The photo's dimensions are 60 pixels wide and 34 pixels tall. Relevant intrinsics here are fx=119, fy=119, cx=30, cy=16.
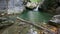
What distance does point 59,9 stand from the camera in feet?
50.0

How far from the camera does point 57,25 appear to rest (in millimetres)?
8344

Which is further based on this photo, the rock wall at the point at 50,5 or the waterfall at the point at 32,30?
the rock wall at the point at 50,5

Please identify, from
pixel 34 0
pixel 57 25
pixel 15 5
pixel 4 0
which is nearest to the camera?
pixel 57 25

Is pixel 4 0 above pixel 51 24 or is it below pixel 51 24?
above

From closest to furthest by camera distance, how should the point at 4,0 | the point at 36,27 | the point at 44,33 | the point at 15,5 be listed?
the point at 44,33, the point at 36,27, the point at 4,0, the point at 15,5

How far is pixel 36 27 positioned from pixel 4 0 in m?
8.77

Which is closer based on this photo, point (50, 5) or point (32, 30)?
point (32, 30)

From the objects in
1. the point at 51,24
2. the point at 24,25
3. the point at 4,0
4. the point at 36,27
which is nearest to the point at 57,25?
the point at 51,24

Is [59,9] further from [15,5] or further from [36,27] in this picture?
[36,27]

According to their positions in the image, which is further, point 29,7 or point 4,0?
point 29,7

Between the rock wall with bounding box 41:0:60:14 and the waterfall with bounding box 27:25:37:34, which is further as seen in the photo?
the rock wall with bounding box 41:0:60:14

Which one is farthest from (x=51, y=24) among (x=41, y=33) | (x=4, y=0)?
(x=4, y=0)

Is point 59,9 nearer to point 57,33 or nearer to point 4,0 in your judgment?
point 4,0

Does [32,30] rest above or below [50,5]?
below
